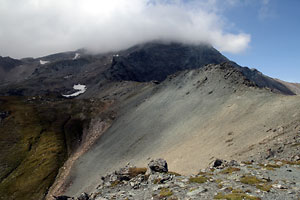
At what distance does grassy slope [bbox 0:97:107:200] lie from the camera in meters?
81.9

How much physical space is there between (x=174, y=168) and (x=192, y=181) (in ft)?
80.5

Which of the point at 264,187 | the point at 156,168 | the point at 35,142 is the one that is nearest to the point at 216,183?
the point at 264,187

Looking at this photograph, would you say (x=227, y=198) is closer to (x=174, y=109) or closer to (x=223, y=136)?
(x=223, y=136)

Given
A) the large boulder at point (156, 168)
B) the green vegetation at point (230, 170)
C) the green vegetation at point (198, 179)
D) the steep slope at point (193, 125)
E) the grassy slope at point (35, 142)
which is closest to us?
the green vegetation at point (198, 179)

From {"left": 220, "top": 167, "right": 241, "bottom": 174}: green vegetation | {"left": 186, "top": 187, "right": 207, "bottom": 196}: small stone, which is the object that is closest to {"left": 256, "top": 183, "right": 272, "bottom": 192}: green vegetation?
{"left": 186, "top": 187, "right": 207, "bottom": 196}: small stone

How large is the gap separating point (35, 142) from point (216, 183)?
111 meters

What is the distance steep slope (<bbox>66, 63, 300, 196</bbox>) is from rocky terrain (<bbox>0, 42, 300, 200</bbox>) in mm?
331

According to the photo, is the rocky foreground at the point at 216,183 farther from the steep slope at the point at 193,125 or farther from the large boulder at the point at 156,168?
the steep slope at the point at 193,125

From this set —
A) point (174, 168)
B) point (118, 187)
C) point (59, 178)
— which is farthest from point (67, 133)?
point (118, 187)

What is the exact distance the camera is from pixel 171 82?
113812 mm

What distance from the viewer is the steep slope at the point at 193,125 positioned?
1921 inches

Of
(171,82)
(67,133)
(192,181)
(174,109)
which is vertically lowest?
(67,133)

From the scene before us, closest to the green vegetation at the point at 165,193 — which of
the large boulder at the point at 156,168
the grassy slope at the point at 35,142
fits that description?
the large boulder at the point at 156,168

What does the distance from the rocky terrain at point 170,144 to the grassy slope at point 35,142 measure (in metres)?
0.44
